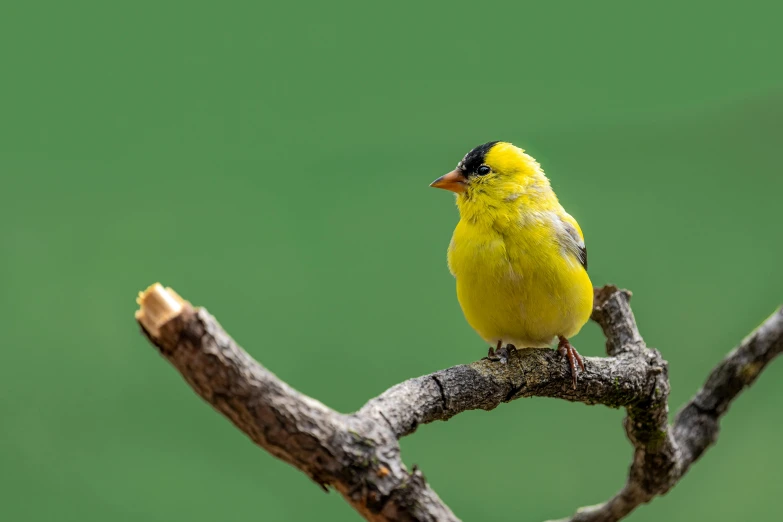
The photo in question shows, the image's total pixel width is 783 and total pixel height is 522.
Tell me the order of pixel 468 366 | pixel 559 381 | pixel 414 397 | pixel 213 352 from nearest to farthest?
pixel 213 352, pixel 414 397, pixel 468 366, pixel 559 381

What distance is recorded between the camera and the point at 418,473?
1.44m

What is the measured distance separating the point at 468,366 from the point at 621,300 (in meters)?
1.06

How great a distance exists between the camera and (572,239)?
2.54 m

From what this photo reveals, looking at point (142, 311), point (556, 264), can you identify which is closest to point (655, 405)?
point (556, 264)

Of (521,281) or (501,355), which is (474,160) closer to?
(521,281)

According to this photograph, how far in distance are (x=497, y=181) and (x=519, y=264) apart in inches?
17.5

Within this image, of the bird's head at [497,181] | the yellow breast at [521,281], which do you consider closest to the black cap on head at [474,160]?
the bird's head at [497,181]

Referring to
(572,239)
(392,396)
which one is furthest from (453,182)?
(392,396)

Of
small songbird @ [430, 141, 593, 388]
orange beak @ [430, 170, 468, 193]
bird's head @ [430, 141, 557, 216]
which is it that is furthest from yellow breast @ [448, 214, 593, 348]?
orange beak @ [430, 170, 468, 193]

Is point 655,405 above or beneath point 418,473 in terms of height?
above

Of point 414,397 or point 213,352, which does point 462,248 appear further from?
point 213,352

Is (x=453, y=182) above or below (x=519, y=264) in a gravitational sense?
above

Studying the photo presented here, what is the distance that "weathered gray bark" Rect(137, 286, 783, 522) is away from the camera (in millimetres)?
1332

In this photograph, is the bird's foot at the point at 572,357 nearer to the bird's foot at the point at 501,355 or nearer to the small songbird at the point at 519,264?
the small songbird at the point at 519,264
